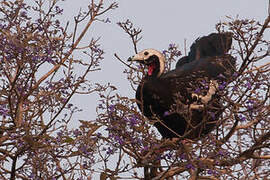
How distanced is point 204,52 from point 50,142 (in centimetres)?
359

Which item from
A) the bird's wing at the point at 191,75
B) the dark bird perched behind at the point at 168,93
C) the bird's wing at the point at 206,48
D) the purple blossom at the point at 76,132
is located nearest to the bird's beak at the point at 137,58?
the dark bird perched behind at the point at 168,93

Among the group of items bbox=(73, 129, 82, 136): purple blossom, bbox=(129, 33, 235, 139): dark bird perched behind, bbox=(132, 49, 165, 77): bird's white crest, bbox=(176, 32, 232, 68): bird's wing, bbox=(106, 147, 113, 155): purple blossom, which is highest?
bbox=(176, 32, 232, 68): bird's wing

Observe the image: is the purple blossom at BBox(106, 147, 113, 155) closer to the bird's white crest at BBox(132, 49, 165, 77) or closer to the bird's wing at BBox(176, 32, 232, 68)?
the bird's white crest at BBox(132, 49, 165, 77)

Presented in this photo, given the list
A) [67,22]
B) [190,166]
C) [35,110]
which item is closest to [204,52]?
[67,22]

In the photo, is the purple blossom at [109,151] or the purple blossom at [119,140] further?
the purple blossom at [109,151]

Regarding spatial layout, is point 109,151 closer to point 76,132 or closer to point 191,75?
point 76,132

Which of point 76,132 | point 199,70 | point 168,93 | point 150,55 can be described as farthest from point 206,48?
point 76,132

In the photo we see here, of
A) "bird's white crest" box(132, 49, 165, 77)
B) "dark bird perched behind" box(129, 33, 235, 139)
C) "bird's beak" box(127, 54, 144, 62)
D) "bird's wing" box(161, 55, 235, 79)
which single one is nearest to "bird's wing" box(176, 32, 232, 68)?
"bird's wing" box(161, 55, 235, 79)

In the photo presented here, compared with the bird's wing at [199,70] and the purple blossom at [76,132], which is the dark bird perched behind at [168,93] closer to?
the bird's wing at [199,70]

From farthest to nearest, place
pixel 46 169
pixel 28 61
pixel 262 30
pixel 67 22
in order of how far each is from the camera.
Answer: pixel 67 22, pixel 46 169, pixel 28 61, pixel 262 30

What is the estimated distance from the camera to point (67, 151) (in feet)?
20.6

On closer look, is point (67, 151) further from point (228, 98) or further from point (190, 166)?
point (228, 98)

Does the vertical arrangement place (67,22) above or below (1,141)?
above

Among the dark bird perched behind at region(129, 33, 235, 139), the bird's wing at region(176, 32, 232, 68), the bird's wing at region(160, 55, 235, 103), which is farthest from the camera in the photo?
the bird's wing at region(176, 32, 232, 68)
